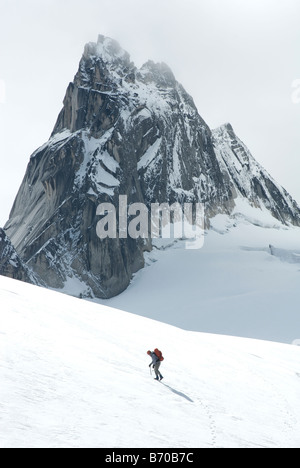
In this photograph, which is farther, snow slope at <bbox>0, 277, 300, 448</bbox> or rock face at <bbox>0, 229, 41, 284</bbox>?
rock face at <bbox>0, 229, 41, 284</bbox>

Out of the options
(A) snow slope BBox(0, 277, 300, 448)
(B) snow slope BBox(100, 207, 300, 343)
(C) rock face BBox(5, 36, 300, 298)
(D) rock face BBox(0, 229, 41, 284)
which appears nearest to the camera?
(A) snow slope BBox(0, 277, 300, 448)

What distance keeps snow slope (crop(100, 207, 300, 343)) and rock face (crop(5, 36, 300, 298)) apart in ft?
22.5

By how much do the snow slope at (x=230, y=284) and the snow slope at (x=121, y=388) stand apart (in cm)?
6206

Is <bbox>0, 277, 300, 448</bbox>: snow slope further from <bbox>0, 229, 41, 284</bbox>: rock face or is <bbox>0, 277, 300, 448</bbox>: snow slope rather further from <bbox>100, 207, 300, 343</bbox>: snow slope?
<bbox>0, 229, 41, 284</bbox>: rock face

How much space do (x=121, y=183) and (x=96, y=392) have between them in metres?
125

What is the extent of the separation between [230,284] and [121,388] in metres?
106

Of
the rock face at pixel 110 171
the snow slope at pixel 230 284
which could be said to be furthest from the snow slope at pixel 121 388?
the rock face at pixel 110 171

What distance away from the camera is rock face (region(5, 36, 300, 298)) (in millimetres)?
134375

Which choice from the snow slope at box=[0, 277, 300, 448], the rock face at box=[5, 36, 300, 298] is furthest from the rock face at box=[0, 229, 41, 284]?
the snow slope at box=[0, 277, 300, 448]

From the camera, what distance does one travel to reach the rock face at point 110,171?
441 feet

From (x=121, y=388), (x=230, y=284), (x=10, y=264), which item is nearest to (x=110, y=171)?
(x=10, y=264)

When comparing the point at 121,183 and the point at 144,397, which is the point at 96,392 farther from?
the point at 121,183

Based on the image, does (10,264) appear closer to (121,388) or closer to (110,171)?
(110,171)

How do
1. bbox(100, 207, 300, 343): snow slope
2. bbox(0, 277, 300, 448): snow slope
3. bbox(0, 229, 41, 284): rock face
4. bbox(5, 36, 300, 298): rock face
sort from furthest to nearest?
bbox(5, 36, 300, 298): rock face → bbox(0, 229, 41, 284): rock face → bbox(100, 207, 300, 343): snow slope → bbox(0, 277, 300, 448): snow slope
